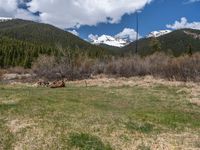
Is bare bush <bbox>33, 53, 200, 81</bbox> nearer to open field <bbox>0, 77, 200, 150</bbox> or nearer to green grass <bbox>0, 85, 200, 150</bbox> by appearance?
open field <bbox>0, 77, 200, 150</bbox>

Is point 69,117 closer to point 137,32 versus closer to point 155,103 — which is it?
point 155,103

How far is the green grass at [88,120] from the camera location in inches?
565

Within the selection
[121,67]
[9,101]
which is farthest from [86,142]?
[121,67]

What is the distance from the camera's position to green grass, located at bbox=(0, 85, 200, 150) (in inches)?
565

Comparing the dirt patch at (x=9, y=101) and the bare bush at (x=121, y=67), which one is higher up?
the bare bush at (x=121, y=67)

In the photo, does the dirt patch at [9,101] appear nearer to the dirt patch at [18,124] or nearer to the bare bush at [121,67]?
the dirt patch at [18,124]

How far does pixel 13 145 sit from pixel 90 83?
803 inches

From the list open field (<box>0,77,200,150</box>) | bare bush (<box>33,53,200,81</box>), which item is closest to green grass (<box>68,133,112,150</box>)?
open field (<box>0,77,200,150</box>)

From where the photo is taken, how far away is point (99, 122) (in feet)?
54.2

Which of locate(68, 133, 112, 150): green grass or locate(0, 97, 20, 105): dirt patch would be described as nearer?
locate(68, 133, 112, 150): green grass

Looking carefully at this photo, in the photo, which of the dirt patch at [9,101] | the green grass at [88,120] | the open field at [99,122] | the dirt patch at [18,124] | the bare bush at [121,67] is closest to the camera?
the open field at [99,122]

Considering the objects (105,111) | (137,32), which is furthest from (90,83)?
(137,32)

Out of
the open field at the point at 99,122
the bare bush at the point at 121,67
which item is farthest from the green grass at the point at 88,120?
the bare bush at the point at 121,67

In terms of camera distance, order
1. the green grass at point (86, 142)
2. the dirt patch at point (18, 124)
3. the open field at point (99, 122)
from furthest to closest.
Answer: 1. the dirt patch at point (18, 124)
2. the open field at point (99, 122)
3. the green grass at point (86, 142)
